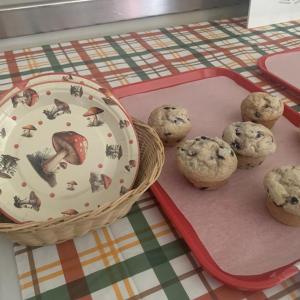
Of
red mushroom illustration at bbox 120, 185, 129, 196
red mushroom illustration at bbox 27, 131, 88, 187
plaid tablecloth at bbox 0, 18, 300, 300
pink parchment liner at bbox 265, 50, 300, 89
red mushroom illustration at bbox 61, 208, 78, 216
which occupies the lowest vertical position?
plaid tablecloth at bbox 0, 18, 300, 300

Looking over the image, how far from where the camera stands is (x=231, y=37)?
1.34 meters

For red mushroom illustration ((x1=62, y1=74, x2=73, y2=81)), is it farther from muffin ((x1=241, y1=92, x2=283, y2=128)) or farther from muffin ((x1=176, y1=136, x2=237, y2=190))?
muffin ((x1=241, y1=92, x2=283, y2=128))

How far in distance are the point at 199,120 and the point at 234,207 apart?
0.31 m

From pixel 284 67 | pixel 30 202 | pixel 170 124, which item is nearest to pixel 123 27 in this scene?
pixel 284 67

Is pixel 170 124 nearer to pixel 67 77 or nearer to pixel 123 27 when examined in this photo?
pixel 67 77

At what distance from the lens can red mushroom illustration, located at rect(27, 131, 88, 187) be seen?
60cm

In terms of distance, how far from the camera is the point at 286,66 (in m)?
1.10

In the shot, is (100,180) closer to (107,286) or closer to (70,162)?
(70,162)

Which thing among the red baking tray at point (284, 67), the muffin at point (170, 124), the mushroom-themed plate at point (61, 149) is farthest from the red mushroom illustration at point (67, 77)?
the red baking tray at point (284, 67)

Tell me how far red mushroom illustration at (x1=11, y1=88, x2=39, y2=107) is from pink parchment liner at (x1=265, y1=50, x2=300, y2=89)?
0.77 m

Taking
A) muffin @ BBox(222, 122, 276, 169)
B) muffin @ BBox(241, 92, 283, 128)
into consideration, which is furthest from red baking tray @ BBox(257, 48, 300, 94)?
muffin @ BBox(222, 122, 276, 169)

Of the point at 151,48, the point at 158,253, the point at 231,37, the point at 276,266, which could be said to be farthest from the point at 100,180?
the point at 231,37

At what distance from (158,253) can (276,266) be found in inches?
7.8

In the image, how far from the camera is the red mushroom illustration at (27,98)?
0.60m
